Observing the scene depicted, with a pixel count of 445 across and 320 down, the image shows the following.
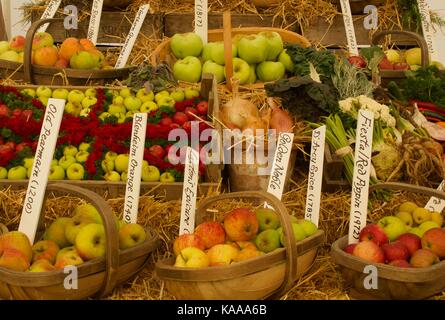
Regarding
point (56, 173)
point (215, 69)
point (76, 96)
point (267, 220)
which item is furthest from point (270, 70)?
point (267, 220)

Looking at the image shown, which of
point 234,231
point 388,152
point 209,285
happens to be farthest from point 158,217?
point 388,152

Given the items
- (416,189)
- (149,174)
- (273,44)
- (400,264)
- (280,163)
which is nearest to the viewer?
(400,264)

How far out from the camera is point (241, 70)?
12.7 feet

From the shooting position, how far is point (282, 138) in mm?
2559

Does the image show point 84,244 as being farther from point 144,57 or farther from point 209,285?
point 144,57

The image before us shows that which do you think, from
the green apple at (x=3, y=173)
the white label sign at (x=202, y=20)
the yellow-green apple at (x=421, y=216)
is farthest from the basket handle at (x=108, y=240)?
the white label sign at (x=202, y=20)

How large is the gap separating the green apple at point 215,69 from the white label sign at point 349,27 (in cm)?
78

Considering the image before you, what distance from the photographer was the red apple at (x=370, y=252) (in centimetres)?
224

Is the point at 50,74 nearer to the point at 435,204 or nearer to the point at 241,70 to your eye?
the point at 241,70

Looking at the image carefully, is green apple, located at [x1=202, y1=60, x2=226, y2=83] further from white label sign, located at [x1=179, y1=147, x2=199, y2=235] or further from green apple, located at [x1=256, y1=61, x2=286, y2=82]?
white label sign, located at [x1=179, y1=147, x2=199, y2=235]

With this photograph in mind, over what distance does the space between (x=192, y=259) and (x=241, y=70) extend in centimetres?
185

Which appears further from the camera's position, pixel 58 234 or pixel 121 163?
pixel 121 163

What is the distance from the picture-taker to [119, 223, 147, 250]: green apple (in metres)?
2.34
